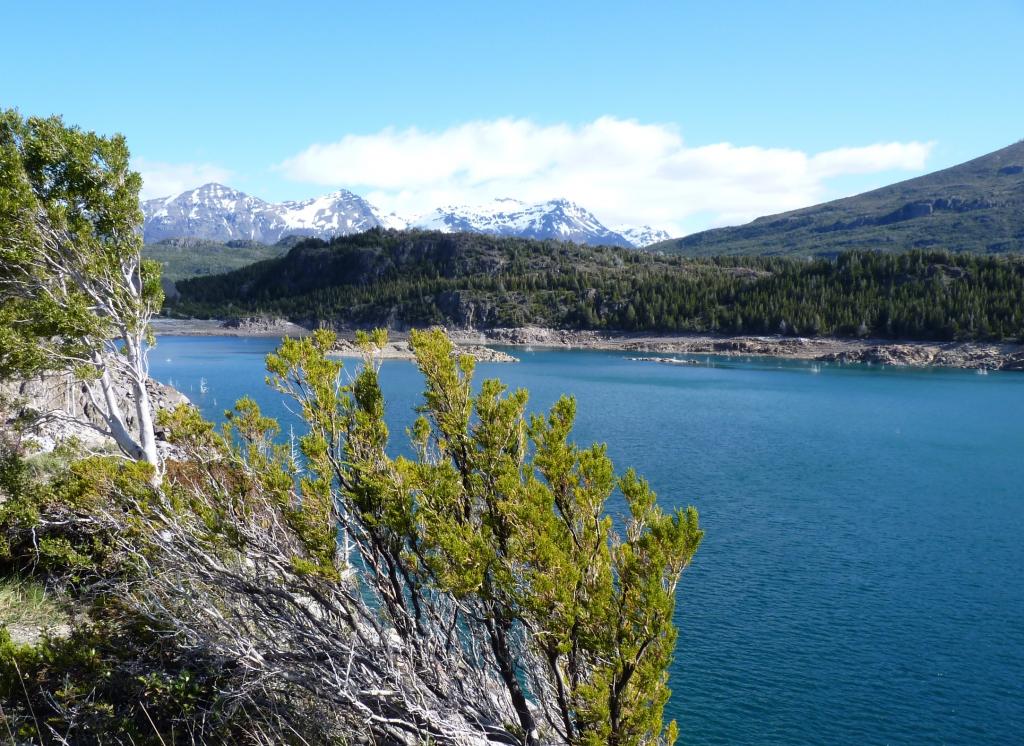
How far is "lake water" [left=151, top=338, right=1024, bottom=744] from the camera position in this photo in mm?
17188

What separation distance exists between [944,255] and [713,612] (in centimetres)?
13989

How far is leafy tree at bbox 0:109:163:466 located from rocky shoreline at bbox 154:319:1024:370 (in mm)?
58701

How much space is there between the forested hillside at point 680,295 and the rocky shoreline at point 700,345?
3.68 metres

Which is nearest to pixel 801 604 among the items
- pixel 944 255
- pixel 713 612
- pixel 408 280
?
pixel 713 612

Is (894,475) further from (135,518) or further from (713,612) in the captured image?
(135,518)

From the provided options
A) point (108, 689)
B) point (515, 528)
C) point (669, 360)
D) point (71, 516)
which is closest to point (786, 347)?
point (669, 360)

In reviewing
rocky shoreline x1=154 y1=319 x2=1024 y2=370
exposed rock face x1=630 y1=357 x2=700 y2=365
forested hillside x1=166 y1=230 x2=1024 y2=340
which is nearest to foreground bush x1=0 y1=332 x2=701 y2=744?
rocky shoreline x1=154 y1=319 x2=1024 y2=370

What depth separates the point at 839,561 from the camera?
26062 mm

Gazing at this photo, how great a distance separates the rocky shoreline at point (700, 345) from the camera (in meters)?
104

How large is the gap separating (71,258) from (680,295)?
13904cm

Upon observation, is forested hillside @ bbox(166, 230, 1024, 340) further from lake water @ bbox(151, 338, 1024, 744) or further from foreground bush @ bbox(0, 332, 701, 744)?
foreground bush @ bbox(0, 332, 701, 744)

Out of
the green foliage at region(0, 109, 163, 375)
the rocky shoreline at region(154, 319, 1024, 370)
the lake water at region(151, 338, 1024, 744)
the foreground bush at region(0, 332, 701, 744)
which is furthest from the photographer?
the rocky shoreline at region(154, 319, 1024, 370)

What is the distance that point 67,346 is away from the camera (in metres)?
16.0

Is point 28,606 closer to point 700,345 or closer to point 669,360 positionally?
point 669,360
